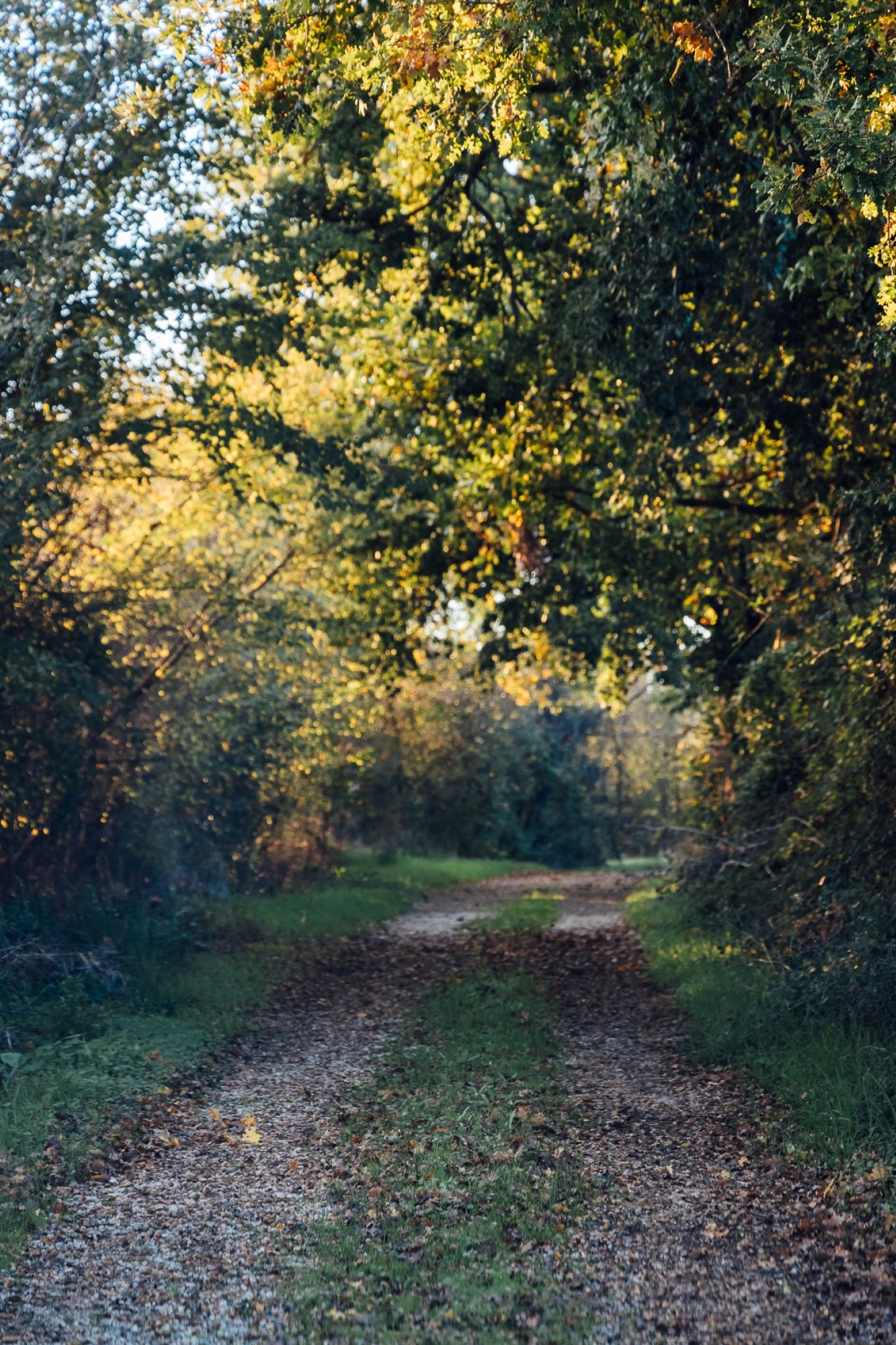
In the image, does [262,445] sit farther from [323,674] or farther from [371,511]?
[323,674]

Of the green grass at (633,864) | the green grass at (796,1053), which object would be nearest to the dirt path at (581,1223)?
the green grass at (796,1053)

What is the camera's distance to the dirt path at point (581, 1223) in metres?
4.95

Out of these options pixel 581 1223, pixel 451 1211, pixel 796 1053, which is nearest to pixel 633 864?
pixel 796 1053

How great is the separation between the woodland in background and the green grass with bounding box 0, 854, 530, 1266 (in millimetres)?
1545

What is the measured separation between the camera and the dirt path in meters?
4.95

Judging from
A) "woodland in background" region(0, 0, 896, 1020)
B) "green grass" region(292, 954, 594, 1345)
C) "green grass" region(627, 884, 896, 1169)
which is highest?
"woodland in background" region(0, 0, 896, 1020)

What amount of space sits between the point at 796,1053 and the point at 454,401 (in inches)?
343

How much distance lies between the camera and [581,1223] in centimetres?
610

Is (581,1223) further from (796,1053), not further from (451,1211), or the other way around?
(796,1053)

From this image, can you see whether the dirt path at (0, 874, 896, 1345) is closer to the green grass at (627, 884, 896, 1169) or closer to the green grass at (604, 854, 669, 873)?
the green grass at (627, 884, 896, 1169)

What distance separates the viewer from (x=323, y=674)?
21.0 metres

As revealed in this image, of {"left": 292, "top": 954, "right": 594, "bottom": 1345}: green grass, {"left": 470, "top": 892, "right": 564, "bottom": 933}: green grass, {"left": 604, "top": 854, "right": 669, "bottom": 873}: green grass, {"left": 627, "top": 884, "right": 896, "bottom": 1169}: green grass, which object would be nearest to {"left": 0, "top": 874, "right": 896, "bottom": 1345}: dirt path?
{"left": 292, "top": 954, "right": 594, "bottom": 1345}: green grass

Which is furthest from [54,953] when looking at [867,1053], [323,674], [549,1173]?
[323,674]

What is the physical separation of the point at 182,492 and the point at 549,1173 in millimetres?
10565
